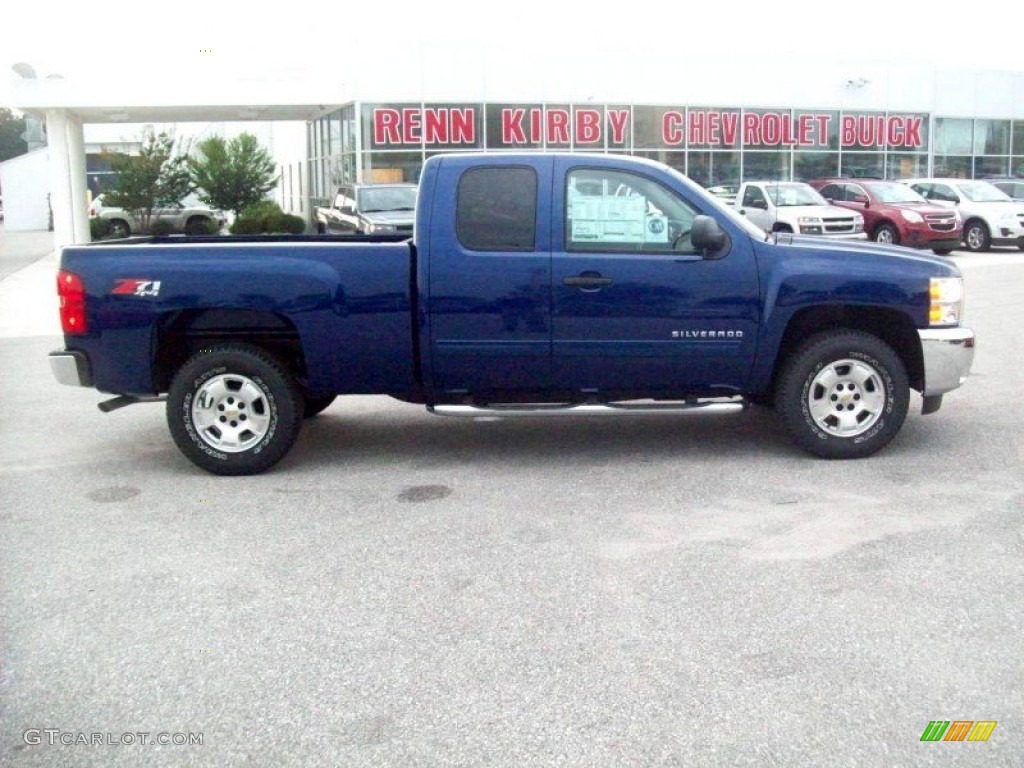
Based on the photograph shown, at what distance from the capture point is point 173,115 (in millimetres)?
31828

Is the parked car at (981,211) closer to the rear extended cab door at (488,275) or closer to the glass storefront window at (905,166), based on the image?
the glass storefront window at (905,166)

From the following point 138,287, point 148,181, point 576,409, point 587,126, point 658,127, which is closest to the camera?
point 138,287

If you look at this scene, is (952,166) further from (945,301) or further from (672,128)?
(945,301)

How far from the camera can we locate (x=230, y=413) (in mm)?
7262

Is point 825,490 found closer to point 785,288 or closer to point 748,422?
point 785,288

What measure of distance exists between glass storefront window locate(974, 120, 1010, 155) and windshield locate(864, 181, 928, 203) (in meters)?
14.3

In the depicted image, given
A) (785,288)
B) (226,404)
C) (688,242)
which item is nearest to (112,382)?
(226,404)

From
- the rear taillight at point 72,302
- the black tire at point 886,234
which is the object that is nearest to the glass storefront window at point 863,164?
the black tire at point 886,234

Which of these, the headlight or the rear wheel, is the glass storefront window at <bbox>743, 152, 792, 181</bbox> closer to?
the rear wheel

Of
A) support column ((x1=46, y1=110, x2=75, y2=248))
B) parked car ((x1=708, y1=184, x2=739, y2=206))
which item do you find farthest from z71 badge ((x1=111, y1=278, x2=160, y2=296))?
parked car ((x1=708, y1=184, x2=739, y2=206))

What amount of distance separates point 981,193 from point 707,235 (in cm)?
2355

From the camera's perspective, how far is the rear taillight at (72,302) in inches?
280

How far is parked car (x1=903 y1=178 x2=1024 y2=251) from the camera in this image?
87.9 ft

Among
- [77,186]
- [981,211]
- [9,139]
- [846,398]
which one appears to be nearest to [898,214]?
[981,211]
